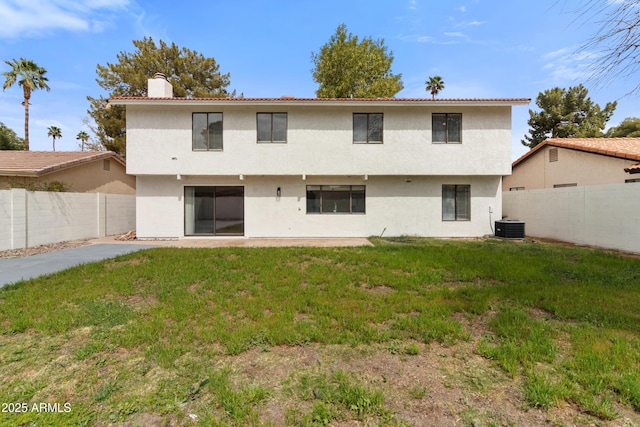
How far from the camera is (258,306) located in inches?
187

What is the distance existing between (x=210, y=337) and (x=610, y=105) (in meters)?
39.3

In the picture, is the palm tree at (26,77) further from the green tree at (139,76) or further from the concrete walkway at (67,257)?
the concrete walkway at (67,257)

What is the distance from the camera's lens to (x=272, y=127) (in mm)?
12172

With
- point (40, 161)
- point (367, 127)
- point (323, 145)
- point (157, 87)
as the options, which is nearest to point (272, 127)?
point (323, 145)

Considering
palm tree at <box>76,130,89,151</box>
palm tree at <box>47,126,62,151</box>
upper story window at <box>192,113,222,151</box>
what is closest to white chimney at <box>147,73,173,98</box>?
upper story window at <box>192,113,222,151</box>

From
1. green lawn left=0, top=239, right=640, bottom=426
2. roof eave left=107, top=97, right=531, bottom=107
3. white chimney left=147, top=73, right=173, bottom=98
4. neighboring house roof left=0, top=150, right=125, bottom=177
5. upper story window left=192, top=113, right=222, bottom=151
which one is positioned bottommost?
green lawn left=0, top=239, right=640, bottom=426

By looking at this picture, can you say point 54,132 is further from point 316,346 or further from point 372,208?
point 316,346

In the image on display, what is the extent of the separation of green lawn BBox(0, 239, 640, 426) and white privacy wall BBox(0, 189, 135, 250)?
18.2 ft

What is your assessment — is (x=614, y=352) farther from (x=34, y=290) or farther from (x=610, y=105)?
(x=610, y=105)

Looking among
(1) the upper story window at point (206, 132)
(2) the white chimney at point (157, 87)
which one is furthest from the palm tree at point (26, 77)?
(1) the upper story window at point (206, 132)

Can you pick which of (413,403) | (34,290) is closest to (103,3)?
(34,290)

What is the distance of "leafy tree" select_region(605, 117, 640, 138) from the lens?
28438mm

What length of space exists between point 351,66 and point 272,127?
1458cm

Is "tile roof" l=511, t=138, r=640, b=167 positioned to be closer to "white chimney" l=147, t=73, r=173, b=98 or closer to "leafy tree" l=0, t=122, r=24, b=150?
"white chimney" l=147, t=73, r=173, b=98
